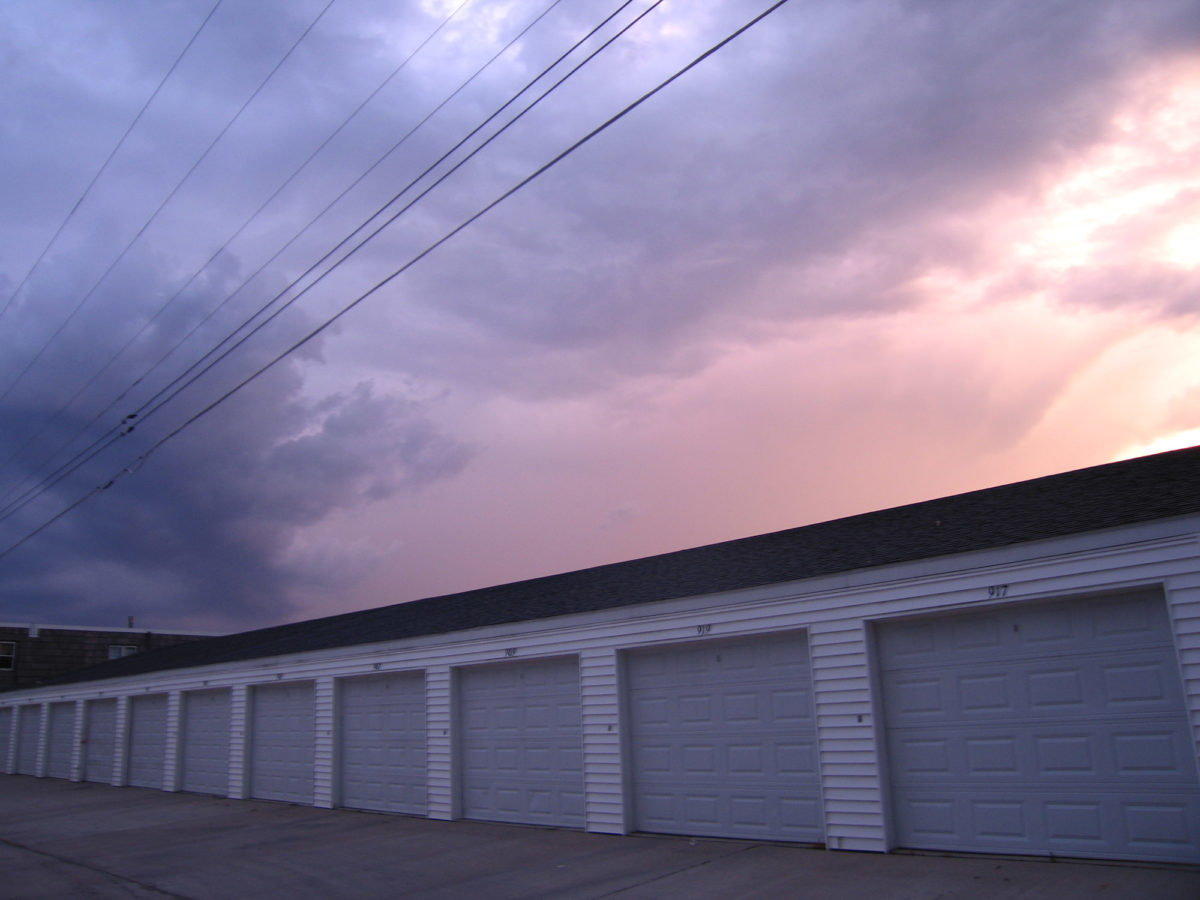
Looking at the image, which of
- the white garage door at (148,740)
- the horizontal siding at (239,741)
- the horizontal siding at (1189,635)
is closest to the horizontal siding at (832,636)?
the horizontal siding at (1189,635)

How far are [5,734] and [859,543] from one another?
121ft

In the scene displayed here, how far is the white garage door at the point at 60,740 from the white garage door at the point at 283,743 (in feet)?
44.3

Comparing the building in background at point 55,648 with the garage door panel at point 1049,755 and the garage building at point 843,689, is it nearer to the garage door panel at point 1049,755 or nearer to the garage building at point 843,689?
the garage building at point 843,689

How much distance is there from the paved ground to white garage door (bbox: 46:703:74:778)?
590 inches

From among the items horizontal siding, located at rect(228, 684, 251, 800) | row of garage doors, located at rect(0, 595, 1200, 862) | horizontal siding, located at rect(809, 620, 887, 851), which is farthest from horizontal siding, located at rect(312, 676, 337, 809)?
horizontal siding, located at rect(809, 620, 887, 851)

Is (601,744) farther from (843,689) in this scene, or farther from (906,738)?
(906,738)

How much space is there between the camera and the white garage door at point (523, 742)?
47.3ft

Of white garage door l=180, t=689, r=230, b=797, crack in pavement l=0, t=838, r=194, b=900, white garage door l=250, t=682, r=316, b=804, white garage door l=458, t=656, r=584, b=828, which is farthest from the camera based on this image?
white garage door l=180, t=689, r=230, b=797

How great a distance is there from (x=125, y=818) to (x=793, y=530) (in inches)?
568

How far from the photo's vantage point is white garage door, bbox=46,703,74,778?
3109cm

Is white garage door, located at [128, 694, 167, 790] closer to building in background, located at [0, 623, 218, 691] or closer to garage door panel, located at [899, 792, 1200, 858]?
building in background, located at [0, 623, 218, 691]

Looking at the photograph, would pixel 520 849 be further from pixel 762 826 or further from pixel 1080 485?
pixel 1080 485

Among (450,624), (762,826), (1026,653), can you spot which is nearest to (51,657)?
(450,624)

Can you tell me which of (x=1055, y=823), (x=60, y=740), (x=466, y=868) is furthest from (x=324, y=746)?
(x=60, y=740)
